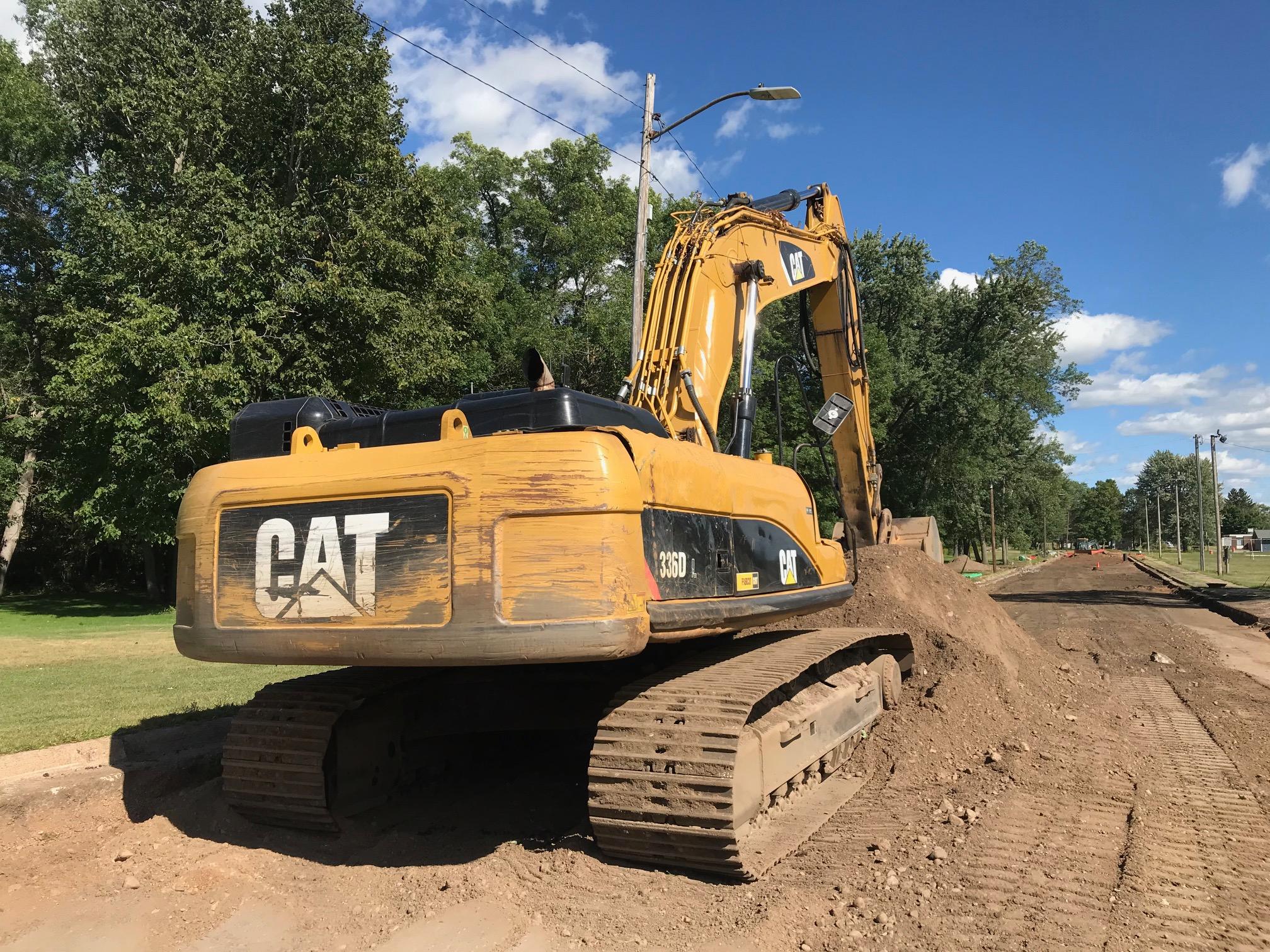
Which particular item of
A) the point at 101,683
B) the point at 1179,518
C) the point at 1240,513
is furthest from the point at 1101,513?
the point at 101,683

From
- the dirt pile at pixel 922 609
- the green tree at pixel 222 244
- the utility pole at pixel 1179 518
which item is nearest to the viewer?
the dirt pile at pixel 922 609

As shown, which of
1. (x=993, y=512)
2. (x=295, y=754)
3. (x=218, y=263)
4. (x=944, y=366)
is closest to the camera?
(x=295, y=754)

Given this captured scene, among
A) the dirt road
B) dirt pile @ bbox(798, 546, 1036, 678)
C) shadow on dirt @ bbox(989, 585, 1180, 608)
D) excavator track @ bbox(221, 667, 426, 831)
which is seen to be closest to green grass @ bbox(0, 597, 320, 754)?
excavator track @ bbox(221, 667, 426, 831)

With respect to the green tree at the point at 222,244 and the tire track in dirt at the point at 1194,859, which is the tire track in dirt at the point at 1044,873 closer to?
the tire track in dirt at the point at 1194,859

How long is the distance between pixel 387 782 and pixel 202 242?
50.1 ft

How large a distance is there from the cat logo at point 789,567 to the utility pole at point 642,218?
606 centimetres

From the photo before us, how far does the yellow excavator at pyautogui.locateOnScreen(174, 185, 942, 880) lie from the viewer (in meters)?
3.28

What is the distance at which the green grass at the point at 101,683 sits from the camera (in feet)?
20.7

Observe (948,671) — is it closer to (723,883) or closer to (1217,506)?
(723,883)

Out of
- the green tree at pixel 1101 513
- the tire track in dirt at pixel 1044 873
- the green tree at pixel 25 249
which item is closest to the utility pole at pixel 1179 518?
the green tree at pixel 1101 513

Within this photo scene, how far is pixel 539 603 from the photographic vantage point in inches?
128

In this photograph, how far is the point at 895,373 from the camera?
31.8 meters

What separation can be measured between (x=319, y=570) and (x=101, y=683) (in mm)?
6951

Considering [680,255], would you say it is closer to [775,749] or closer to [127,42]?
[775,749]
